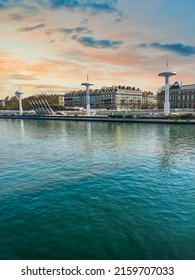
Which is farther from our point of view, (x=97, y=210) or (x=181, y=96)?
(x=181, y=96)

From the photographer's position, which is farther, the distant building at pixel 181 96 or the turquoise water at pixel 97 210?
the distant building at pixel 181 96

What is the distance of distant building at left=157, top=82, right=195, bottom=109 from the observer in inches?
6038

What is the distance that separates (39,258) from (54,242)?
1121 millimetres

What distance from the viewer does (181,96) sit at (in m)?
158

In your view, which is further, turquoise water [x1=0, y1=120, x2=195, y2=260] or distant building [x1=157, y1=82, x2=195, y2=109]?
distant building [x1=157, y1=82, x2=195, y2=109]

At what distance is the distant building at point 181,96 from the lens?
153375 mm

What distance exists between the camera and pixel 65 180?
18281 millimetres

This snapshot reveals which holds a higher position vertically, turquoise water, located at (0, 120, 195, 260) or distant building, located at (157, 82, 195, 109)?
distant building, located at (157, 82, 195, 109)

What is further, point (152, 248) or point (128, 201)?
point (128, 201)

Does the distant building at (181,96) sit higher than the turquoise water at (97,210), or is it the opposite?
the distant building at (181,96)

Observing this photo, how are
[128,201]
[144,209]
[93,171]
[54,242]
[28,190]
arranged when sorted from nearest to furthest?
[54,242], [144,209], [128,201], [28,190], [93,171]

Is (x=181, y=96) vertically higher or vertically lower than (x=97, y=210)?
higher
